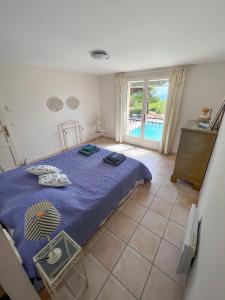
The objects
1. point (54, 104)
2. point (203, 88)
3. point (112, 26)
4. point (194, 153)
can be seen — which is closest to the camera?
point (112, 26)

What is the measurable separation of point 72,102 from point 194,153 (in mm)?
3390

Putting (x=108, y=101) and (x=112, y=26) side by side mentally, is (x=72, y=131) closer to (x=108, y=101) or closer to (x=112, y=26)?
(x=108, y=101)

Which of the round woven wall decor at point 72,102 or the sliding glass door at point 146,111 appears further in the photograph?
the round woven wall decor at point 72,102

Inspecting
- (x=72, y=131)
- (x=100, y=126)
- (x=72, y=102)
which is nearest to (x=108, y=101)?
(x=100, y=126)

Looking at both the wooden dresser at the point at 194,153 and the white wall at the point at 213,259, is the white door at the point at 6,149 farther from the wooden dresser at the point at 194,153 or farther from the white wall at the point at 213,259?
the wooden dresser at the point at 194,153

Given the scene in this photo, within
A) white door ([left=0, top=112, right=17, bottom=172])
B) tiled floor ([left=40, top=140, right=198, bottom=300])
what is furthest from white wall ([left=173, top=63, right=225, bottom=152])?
white door ([left=0, top=112, right=17, bottom=172])

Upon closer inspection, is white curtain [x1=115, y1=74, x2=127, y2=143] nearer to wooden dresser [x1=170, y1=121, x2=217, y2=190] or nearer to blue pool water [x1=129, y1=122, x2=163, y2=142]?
blue pool water [x1=129, y1=122, x2=163, y2=142]

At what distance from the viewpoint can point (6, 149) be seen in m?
2.63

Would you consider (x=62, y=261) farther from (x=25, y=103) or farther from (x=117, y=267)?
(x=25, y=103)

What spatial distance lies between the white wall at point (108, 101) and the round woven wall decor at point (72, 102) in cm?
105

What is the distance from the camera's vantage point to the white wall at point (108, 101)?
421cm

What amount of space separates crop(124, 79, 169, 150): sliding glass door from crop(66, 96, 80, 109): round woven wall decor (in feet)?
5.25

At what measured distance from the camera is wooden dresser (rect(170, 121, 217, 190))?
2.03 metres

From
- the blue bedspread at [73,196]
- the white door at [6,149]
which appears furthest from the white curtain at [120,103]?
the white door at [6,149]
